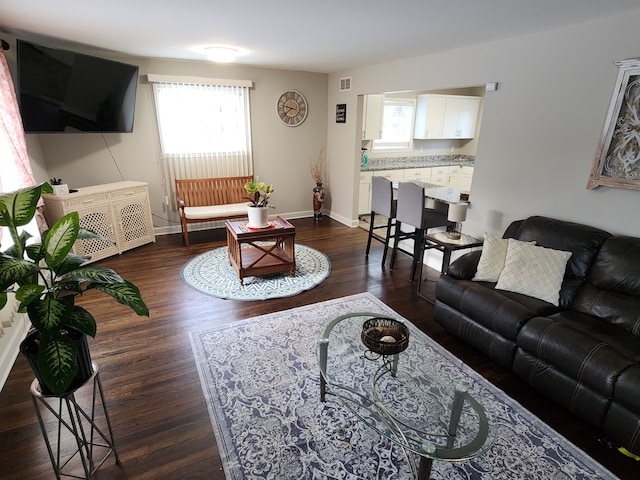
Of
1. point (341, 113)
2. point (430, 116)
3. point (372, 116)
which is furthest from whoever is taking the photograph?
point (430, 116)

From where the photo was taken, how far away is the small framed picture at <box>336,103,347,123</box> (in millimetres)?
5520

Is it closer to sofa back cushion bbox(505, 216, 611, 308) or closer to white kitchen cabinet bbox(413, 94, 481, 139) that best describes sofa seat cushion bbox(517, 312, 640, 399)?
sofa back cushion bbox(505, 216, 611, 308)

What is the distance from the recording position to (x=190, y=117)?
16.5ft

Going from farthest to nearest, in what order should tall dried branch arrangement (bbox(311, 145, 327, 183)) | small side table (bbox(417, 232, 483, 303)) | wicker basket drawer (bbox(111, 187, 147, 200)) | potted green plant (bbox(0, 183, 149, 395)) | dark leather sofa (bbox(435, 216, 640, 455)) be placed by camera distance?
tall dried branch arrangement (bbox(311, 145, 327, 183)) < wicker basket drawer (bbox(111, 187, 147, 200)) < small side table (bbox(417, 232, 483, 303)) < dark leather sofa (bbox(435, 216, 640, 455)) < potted green plant (bbox(0, 183, 149, 395))

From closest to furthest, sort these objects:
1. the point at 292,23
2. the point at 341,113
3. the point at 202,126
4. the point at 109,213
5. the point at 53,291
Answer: the point at 53,291 → the point at 292,23 → the point at 109,213 → the point at 202,126 → the point at 341,113

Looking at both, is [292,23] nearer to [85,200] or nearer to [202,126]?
[202,126]

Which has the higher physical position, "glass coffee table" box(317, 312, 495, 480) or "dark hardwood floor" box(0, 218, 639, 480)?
"glass coffee table" box(317, 312, 495, 480)

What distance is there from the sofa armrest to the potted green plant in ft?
7.58

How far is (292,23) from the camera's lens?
2.75 m

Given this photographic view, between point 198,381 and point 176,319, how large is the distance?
0.88 metres

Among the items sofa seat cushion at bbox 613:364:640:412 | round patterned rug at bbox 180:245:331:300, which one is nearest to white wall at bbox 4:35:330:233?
round patterned rug at bbox 180:245:331:300

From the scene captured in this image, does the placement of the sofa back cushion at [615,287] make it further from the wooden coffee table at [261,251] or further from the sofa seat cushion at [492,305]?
the wooden coffee table at [261,251]

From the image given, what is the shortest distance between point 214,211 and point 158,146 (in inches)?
49.9

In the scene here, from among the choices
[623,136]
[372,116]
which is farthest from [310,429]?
[372,116]
